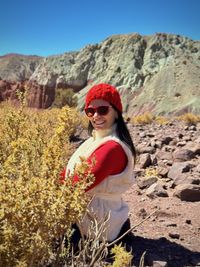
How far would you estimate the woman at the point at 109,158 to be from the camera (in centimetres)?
362

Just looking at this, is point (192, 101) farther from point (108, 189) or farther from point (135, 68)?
point (108, 189)

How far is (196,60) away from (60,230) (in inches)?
2040

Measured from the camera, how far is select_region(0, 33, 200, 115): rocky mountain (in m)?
43.8

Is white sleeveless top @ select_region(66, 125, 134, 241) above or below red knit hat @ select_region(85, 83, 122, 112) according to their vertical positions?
below

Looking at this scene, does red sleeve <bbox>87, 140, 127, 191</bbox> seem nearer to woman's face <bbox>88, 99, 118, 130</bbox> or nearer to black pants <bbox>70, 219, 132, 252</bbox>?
woman's face <bbox>88, 99, 118, 130</bbox>

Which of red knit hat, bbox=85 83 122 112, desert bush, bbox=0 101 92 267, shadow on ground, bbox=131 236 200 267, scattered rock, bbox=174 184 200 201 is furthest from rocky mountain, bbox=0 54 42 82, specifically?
desert bush, bbox=0 101 92 267

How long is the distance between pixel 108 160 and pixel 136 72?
50.0 m

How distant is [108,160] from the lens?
3.59 m

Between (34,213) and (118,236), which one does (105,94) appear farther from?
(34,213)

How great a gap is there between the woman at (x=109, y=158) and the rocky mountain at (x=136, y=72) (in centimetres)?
3465

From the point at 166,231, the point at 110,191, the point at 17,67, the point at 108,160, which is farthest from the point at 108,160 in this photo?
the point at 17,67

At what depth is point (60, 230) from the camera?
238 centimetres

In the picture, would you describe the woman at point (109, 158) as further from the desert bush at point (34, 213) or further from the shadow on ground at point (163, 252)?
the desert bush at point (34, 213)

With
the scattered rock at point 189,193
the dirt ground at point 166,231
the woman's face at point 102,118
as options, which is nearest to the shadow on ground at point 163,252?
the dirt ground at point 166,231
